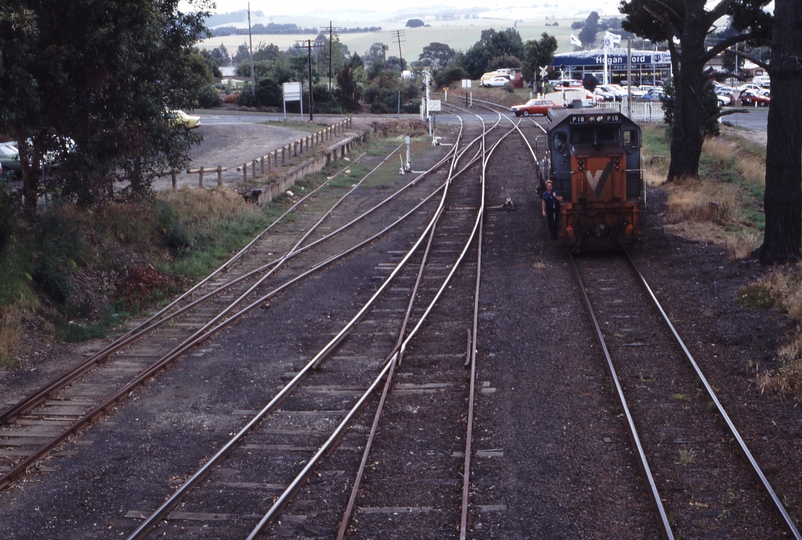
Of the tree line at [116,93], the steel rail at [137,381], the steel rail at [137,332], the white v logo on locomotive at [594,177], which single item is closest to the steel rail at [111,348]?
the steel rail at [137,332]

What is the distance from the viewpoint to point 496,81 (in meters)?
81.2

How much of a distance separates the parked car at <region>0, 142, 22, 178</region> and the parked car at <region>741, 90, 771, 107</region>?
184ft

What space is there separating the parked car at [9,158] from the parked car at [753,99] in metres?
56.0

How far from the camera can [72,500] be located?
8.05 m

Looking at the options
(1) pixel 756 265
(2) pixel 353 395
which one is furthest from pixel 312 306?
(1) pixel 756 265

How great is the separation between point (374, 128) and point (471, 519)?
42214 millimetres

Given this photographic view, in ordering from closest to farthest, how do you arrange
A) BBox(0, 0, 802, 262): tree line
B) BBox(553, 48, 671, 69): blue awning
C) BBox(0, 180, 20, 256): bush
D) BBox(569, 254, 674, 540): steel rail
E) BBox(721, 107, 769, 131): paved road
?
BBox(569, 254, 674, 540): steel rail
BBox(0, 180, 20, 256): bush
BBox(0, 0, 802, 262): tree line
BBox(721, 107, 769, 131): paved road
BBox(553, 48, 671, 69): blue awning

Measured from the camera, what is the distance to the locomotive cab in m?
17.6

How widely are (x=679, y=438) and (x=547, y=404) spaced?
5.59 feet

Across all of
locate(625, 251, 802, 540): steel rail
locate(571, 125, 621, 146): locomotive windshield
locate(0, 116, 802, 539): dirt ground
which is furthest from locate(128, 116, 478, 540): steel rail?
locate(571, 125, 621, 146): locomotive windshield

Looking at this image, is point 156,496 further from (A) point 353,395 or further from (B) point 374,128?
(B) point 374,128

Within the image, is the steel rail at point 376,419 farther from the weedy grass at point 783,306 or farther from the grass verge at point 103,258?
the grass verge at point 103,258

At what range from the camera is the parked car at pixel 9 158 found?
2548cm

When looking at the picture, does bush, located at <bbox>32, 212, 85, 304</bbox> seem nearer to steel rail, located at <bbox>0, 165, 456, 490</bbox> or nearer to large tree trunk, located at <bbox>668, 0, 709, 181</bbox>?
steel rail, located at <bbox>0, 165, 456, 490</bbox>
